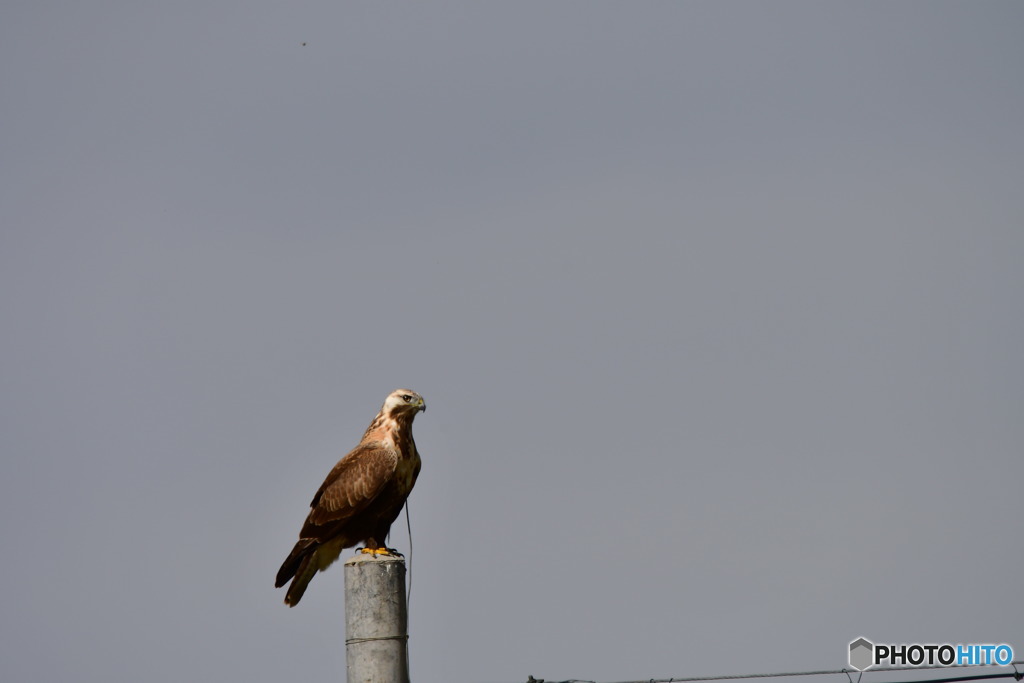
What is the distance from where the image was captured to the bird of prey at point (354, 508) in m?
11.8


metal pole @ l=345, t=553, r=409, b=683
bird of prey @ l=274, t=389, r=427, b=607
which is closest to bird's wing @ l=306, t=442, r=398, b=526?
bird of prey @ l=274, t=389, r=427, b=607

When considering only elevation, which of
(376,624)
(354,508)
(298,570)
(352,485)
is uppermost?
(352,485)

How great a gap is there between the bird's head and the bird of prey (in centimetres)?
30

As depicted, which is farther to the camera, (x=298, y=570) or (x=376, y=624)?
(x=298, y=570)

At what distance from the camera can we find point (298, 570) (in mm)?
11742

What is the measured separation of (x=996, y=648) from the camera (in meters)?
10.8

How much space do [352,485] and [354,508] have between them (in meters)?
0.20

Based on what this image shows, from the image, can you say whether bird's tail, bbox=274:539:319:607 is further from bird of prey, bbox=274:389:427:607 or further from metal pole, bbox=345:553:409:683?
metal pole, bbox=345:553:409:683

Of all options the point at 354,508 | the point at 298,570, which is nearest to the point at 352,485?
the point at 354,508

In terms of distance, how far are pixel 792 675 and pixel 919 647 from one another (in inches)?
128

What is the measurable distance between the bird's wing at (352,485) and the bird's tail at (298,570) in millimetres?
225

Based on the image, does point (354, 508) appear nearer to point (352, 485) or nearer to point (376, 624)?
point (352, 485)

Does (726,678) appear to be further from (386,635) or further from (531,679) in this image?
(386,635)

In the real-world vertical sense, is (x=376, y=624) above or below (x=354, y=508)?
below
